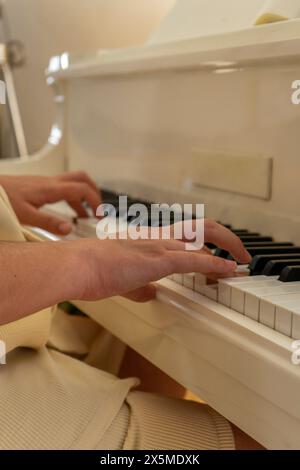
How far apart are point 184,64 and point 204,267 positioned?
492mm

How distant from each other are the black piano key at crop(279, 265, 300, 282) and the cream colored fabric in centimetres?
23

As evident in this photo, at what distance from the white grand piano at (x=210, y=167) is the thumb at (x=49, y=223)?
6.1 inches

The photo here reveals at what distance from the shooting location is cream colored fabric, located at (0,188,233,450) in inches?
29.1

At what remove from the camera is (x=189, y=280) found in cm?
82

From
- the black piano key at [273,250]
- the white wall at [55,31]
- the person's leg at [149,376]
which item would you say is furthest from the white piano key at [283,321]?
the white wall at [55,31]

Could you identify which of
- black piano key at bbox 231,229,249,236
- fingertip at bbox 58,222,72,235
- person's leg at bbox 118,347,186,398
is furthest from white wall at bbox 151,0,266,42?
→ person's leg at bbox 118,347,186,398

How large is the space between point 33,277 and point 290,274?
0.32 m

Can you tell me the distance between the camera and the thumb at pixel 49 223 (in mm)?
1174

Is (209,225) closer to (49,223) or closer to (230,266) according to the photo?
(230,266)

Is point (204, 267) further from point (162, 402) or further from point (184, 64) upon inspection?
point (184, 64)

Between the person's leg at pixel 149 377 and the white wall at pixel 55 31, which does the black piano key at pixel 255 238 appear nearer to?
the person's leg at pixel 149 377

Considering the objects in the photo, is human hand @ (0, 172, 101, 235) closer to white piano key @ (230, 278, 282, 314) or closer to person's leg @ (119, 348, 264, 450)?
person's leg @ (119, 348, 264, 450)
